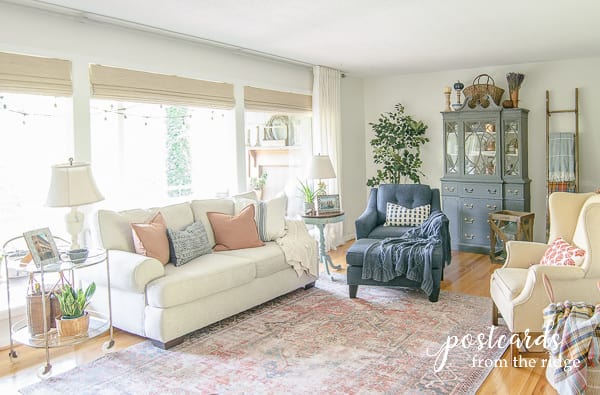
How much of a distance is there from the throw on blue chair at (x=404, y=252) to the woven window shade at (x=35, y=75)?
104 inches

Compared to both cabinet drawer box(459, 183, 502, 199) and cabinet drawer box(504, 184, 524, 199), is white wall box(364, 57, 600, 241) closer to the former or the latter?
cabinet drawer box(504, 184, 524, 199)

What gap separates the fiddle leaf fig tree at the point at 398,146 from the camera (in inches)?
270

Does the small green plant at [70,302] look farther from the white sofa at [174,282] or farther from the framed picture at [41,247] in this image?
the white sofa at [174,282]

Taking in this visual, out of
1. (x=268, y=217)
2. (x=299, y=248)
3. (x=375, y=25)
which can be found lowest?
(x=299, y=248)

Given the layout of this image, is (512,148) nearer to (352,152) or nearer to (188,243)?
(352,152)

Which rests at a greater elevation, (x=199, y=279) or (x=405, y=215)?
(x=405, y=215)

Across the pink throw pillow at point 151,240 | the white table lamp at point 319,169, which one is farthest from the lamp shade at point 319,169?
the pink throw pillow at point 151,240

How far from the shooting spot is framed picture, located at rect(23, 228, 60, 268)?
3113 millimetres

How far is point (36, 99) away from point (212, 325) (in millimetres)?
2188

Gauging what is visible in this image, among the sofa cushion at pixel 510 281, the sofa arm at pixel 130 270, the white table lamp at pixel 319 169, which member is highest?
the white table lamp at pixel 319 169

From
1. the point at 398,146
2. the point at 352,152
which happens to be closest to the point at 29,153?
the point at 352,152

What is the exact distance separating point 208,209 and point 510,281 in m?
2.53

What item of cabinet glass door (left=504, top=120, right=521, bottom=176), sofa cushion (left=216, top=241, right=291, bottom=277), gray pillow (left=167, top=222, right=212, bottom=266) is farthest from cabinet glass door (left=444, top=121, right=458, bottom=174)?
gray pillow (left=167, top=222, right=212, bottom=266)

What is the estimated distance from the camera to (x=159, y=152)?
5.07 m
